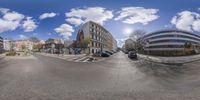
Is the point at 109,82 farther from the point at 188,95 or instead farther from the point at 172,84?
the point at 188,95

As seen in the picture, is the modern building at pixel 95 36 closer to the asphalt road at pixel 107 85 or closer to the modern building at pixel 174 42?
the asphalt road at pixel 107 85

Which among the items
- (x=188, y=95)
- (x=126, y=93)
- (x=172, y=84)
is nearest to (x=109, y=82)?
(x=126, y=93)

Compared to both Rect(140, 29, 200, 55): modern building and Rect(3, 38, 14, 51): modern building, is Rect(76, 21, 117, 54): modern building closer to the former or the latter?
Rect(140, 29, 200, 55): modern building

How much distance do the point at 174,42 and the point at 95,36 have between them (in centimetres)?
149

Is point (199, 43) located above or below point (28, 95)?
above

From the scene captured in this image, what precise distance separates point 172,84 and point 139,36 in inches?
42.7

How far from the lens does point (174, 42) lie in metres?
2.70

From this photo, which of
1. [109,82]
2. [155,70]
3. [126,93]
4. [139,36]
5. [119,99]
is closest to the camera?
[119,99]

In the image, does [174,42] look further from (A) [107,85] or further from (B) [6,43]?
(B) [6,43]

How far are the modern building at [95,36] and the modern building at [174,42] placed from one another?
898 millimetres

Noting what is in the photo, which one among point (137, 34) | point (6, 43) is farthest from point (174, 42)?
point (6, 43)

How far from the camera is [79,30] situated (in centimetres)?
312

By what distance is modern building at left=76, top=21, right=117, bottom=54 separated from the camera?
314 centimetres

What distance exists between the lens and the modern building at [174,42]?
2676mm
